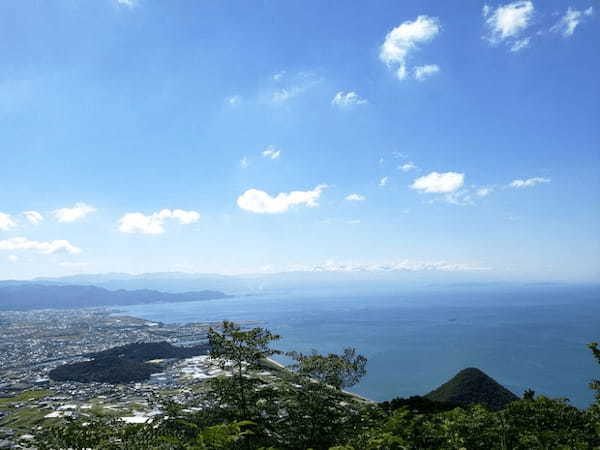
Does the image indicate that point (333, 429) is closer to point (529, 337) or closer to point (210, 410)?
point (210, 410)

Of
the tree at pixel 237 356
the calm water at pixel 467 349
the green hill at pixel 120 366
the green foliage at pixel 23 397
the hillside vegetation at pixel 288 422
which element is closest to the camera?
the hillside vegetation at pixel 288 422

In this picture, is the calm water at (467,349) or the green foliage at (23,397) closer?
the green foliage at (23,397)

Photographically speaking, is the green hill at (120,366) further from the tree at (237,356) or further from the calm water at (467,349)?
the tree at (237,356)

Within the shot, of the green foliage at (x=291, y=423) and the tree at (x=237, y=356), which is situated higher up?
the tree at (x=237, y=356)

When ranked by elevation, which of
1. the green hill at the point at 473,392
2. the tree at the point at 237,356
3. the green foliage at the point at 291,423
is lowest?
the green hill at the point at 473,392

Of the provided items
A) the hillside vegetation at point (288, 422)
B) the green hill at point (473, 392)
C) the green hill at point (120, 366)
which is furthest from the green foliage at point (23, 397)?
the hillside vegetation at point (288, 422)

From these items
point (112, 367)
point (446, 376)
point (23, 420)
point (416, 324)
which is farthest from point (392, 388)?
point (416, 324)

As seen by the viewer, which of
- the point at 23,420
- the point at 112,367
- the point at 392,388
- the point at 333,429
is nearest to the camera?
the point at 333,429

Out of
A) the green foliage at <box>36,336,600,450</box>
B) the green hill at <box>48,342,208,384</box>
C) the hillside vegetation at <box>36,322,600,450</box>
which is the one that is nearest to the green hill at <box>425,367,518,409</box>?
the hillside vegetation at <box>36,322,600,450</box>
